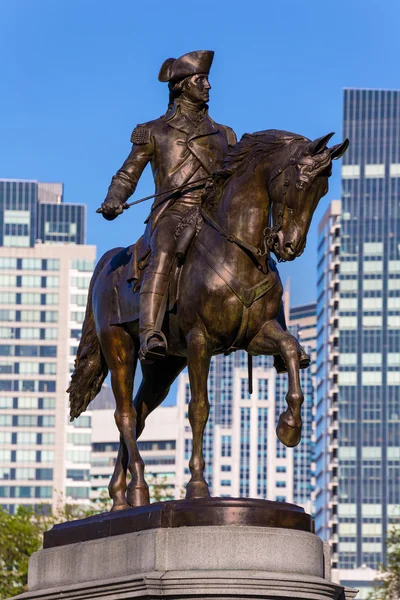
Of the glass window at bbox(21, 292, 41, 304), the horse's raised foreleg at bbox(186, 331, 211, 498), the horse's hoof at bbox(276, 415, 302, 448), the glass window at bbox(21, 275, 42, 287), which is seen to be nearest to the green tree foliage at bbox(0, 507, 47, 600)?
the horse's raised foreleg at bbox(186, 331, 211, 498)

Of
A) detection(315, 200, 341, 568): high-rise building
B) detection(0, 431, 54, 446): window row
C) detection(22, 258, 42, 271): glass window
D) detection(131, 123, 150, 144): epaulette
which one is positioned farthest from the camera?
detection(22, 258, 42, 271): glass window

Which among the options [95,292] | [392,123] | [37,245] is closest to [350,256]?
[392,123]

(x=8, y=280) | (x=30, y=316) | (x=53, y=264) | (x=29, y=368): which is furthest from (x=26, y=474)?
(x=53, y=264)

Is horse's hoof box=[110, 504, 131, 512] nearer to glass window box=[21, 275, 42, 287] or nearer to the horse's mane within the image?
the horse's mane

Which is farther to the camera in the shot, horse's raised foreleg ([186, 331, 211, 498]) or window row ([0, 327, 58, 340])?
window row ([0, 327, 58, 340])

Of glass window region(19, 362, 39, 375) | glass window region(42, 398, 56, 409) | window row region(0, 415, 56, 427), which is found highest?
glass window region(19, 362, 39, 375)

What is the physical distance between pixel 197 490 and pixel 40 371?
173322 mm

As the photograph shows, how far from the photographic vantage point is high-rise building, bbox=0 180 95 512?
18550 centimetres

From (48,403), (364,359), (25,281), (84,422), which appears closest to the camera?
(364,359)

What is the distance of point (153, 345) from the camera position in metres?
20.7

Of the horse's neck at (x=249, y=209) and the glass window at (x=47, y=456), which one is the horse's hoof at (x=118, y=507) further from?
the glass window at (x=47, y=456)

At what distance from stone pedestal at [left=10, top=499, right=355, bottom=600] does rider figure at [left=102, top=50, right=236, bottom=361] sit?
3375 mm

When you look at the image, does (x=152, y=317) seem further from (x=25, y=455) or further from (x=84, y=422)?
(x=25, y=455)

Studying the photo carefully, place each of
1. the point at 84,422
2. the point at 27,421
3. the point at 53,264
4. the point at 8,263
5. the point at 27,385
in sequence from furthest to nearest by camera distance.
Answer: the point at 8,263 → the point at 53,264 → the point at 27,385 → the point at 27,421 → the point at 84,422
